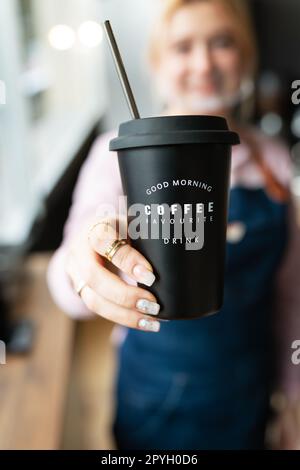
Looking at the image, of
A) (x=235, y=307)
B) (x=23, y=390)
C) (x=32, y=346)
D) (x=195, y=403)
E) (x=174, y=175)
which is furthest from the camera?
(x=32, y=346)

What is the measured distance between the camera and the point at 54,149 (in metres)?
0.53

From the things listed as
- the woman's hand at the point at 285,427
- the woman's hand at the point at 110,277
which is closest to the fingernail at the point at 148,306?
the woman's hand at the point at 110,277

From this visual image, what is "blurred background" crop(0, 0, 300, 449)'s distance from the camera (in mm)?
317

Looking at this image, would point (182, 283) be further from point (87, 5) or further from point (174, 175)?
point (87, 5)

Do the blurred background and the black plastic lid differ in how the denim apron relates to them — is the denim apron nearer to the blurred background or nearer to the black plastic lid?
the blurred background

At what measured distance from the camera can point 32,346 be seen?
82 centimetres

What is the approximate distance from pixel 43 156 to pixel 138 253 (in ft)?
1.28

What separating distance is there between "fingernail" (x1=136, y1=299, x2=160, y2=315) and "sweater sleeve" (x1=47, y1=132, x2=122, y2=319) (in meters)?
0.05

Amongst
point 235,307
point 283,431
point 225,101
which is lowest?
point 283,431

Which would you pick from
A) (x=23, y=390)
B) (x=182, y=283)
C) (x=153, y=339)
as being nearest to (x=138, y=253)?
(x=182, y=283)

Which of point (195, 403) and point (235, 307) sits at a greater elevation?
point (235, 307)

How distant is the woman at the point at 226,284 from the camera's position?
26 centimetres

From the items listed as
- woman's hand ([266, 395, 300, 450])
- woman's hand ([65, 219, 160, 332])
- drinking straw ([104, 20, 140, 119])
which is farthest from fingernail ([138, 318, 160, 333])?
woman's hand ([266, 395, 300, 450])

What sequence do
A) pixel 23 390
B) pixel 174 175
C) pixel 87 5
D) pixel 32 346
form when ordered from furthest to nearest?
pixel 32 346, pixel 23 390, pixel 87 5, pixel 174 175
